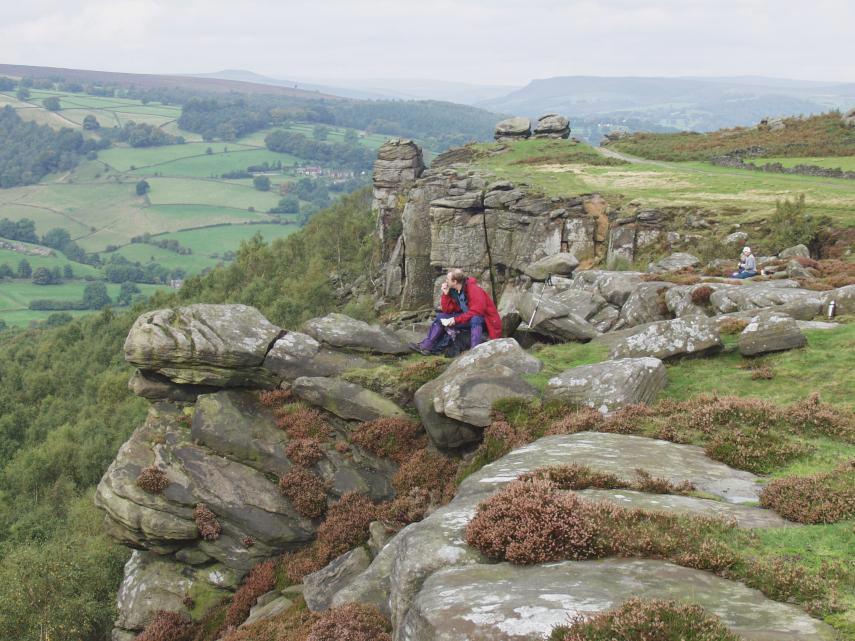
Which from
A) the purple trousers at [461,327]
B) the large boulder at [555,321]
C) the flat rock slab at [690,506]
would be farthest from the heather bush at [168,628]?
the large boulder at [555,321]

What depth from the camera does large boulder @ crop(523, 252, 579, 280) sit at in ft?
148

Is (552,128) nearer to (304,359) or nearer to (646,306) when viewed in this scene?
(646,306)

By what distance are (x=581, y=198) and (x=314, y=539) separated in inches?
1944

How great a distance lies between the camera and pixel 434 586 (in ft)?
29.3

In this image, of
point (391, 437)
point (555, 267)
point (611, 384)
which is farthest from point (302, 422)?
point (555, 267)

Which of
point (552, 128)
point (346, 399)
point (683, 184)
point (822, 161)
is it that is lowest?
point (346, 399)

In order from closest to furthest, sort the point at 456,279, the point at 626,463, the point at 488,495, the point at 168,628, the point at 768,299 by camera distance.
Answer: the point at 488,495
the point at 626,463
the point at 168,628
the point at 456,279
the point at 768,299

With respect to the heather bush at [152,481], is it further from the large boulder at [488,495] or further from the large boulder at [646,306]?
the large boulder at [646,306]

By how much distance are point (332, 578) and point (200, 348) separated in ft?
34.6

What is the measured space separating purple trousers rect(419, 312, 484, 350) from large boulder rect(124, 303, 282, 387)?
6.65 meters

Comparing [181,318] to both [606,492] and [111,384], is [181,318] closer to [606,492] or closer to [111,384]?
[606,492]

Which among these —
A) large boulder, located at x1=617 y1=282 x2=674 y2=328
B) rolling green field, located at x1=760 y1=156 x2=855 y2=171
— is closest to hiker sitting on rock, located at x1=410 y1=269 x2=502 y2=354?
large boulder, located at x1=617 y1=282 x2=674 y2=328

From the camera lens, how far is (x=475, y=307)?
79.7 feet

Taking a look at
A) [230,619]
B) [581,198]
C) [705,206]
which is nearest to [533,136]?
[581,198]
